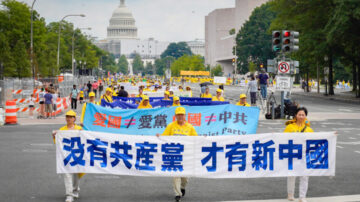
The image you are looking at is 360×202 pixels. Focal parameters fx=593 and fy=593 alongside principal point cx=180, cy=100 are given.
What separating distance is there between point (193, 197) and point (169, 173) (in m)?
0.61

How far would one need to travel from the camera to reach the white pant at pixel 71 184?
9245 millimetres

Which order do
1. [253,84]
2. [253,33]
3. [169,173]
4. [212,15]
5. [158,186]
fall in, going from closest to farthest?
[169,173] → [158,186] → [253,84] → [253,33] → [212,15]

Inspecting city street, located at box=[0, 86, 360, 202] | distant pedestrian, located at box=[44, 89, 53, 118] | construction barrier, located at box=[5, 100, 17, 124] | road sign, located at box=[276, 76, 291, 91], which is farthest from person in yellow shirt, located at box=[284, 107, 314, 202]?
distant pedestrian, located at box=[44, 89, 53, 118]

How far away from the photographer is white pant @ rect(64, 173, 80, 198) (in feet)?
30.3

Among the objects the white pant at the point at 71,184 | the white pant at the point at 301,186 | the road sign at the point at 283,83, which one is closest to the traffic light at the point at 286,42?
the road sign at the point at 283,83

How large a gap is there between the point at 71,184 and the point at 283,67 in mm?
17004

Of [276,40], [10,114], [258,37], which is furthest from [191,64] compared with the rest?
[276,40]

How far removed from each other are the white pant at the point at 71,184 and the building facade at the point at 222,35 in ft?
444

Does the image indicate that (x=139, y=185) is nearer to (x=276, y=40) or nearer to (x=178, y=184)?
(x=178, y=184)

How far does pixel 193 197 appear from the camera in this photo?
9.70m

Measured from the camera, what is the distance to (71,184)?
9.34 meters

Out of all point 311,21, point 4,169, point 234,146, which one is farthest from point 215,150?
Answer: point 311,21

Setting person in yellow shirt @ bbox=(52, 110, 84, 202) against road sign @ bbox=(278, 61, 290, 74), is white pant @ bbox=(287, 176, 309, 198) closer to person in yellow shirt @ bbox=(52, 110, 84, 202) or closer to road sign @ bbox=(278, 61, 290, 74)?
person in yellow shirt @ bbox=(52, 110, 84, 202)

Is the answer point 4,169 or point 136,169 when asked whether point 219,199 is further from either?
point 4,169
